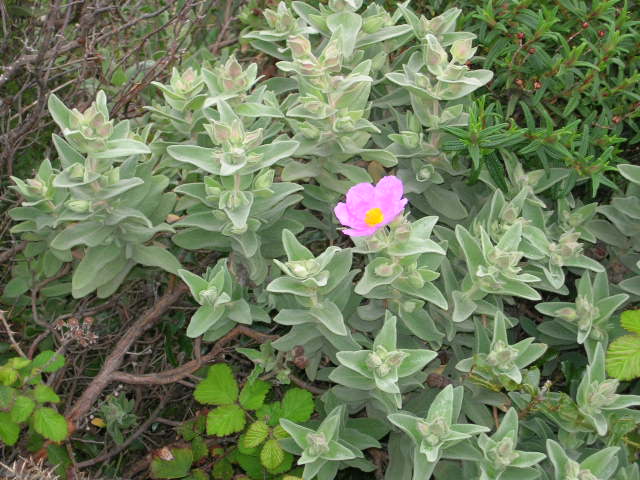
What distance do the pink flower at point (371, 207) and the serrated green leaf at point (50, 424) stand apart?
1.01 metres

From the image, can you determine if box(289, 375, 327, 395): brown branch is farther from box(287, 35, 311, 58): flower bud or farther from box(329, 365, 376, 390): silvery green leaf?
box(287, 35, 311, 58): flower bud

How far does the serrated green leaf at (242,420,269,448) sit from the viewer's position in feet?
6.52

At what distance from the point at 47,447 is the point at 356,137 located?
1371mm

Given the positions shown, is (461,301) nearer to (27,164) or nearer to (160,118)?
(160,118)

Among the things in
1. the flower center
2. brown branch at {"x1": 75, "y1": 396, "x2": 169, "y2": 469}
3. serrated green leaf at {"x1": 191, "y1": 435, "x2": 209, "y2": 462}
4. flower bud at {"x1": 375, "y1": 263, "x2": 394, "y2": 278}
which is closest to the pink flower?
the flower center

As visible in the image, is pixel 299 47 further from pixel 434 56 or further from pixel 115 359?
pixel 115 359

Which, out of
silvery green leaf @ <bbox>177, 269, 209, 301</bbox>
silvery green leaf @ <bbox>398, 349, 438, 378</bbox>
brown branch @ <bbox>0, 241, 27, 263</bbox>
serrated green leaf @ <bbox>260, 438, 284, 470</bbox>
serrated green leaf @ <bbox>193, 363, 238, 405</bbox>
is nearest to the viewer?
silvery green leaf @ <bbox>398, 349, 438, 378</bbox>

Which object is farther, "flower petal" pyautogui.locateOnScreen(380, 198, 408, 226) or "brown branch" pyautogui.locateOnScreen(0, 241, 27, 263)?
"brown branch" pyautogui.locateOnScreen(0, 241, 27, 263)

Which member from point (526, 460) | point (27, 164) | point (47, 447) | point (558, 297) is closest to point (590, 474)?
point (526, 460)

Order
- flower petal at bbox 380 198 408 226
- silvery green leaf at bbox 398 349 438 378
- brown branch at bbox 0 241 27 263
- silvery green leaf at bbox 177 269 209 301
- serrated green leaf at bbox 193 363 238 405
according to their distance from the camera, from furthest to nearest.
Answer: brown branch at bbox 0 241 27 263 → serrated green leaf at bbox 193 363 238 405 → silvery green leaf at bbox 177 269 209 301 → silvery green leaf at bbox 398 349 438 378 → flower petal at bbox 380 198 408 226

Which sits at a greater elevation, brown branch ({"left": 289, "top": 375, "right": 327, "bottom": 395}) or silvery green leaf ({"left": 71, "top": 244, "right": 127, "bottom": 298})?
silvery green leaf ({"left": 71, "top": 244, "right": 127, "bottom": 298})

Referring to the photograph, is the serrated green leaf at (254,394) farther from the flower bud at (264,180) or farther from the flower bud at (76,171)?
the flower bud at (76,171)

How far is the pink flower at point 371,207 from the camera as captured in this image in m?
A: 1.64

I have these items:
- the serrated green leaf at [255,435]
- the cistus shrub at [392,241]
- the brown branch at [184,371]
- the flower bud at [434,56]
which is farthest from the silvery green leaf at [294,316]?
the flower bud at [434,56]
